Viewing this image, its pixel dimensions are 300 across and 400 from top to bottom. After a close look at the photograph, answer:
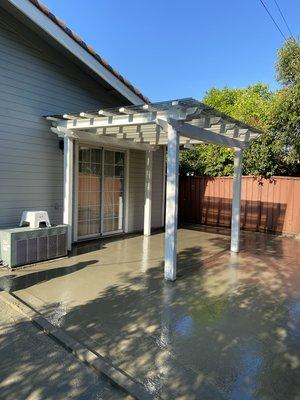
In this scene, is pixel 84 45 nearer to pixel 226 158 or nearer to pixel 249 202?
pixel 249 202

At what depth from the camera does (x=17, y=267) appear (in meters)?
5.86

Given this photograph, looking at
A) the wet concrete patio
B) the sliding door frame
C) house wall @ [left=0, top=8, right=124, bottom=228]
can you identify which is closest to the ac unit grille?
the wet concrete patio

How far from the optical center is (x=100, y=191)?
875 centimetres

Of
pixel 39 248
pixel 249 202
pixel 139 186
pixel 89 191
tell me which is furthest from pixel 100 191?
pixel 249 202

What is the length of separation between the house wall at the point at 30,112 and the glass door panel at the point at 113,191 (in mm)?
1567

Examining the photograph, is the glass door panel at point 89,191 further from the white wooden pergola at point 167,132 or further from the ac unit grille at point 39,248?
the ac unit grille at point 39,248

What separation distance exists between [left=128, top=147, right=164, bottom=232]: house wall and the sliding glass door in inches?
12.7

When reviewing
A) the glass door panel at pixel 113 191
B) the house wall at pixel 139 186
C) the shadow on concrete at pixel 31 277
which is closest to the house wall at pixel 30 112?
the shadow on concrete at pixel 31 277

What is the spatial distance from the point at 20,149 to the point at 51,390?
498 cm

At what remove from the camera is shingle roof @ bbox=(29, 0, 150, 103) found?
620cm

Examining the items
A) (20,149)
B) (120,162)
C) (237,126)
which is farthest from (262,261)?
(20,149)

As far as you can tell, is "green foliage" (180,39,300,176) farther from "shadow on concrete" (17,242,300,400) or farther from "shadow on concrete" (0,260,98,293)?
"shadow on concrete" (0,260,98,293)

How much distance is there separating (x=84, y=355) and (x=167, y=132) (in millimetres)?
3619

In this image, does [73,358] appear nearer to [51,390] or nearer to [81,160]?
[51,390]
